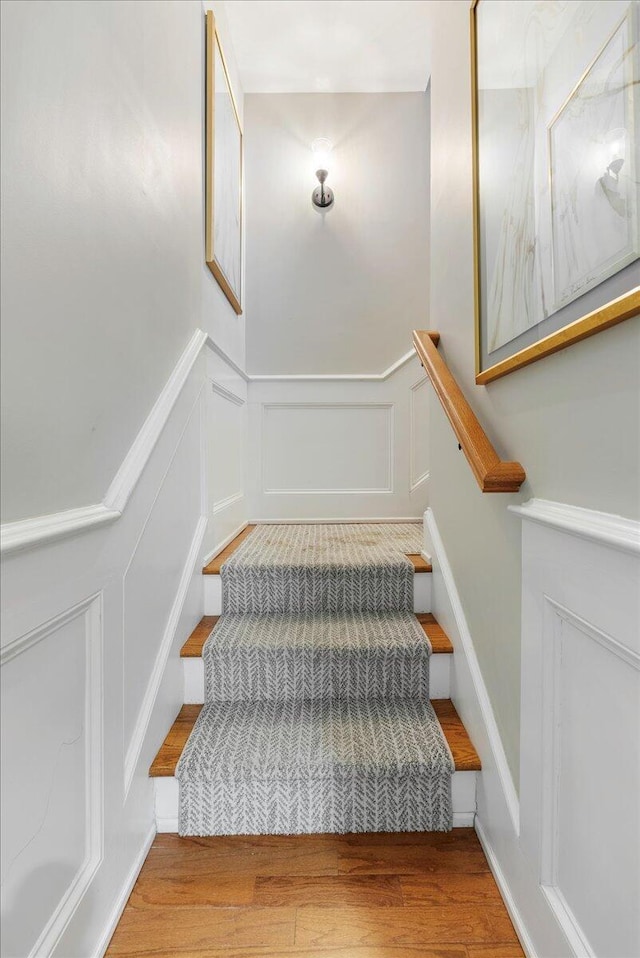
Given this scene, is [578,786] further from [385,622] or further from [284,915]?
[385,622]

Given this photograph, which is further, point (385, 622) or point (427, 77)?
point (427, 77)

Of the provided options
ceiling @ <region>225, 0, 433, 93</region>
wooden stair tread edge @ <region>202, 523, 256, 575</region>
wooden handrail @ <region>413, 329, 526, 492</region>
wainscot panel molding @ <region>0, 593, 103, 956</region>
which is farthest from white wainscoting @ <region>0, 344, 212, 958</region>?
ceiling @ <region>225, 0, 433, 93</region>

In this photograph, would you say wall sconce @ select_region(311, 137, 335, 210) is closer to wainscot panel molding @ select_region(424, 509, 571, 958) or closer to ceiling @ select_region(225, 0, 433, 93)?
ceiling @ select_region(225, 0, 433, 93)

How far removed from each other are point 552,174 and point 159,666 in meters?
1.43

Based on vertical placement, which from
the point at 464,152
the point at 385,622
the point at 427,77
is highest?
the point at 427,77

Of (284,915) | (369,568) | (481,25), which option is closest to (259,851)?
(284,915)

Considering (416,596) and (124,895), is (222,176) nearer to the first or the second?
(416,596)

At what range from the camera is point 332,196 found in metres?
2.79

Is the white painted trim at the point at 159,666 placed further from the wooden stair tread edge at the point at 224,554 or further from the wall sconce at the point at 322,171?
the wall sconce at the point at 322,171

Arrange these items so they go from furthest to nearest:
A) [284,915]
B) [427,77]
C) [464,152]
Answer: [427,77]
[464,152]
[284,915]

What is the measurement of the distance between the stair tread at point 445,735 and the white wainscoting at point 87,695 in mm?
35

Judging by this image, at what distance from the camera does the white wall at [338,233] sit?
109 inches

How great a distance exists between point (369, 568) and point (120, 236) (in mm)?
1268

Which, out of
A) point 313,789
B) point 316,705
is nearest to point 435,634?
point 316,705
